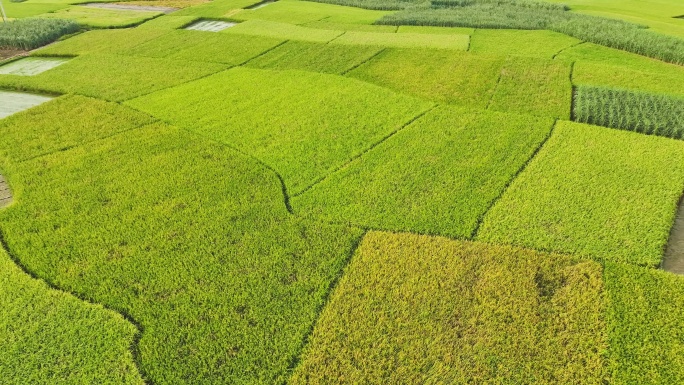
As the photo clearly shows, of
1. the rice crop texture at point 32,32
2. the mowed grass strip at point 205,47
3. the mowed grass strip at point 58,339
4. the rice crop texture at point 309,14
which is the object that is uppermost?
the rice crop texture at point 32,32

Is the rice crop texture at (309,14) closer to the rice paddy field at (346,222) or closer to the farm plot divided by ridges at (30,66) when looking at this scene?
the rice paddy field at (346,222)

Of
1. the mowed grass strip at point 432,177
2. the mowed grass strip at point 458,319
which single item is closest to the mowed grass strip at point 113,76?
the mowed grass strip at point 432,177

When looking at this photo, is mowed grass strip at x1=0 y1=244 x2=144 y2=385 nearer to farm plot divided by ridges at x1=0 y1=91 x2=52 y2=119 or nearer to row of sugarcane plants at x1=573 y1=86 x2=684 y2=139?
farm plot divided by ridges at x1=0 y1=91 x2=52 y2=119

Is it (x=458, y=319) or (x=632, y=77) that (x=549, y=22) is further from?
(x=458, y=319)

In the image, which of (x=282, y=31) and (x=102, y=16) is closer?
(x=282, y=31)

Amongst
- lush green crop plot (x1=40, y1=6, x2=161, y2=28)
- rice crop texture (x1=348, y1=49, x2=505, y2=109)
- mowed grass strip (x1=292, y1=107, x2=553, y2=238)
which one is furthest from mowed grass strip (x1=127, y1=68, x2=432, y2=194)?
lush green crop plot (x1=40, y1=6, x2=161, y2=28)

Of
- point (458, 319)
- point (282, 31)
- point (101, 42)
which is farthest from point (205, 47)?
point (458, 319)

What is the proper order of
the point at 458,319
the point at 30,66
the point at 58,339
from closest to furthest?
the point at 58,339, the point at 458,319, the point at 30,66
